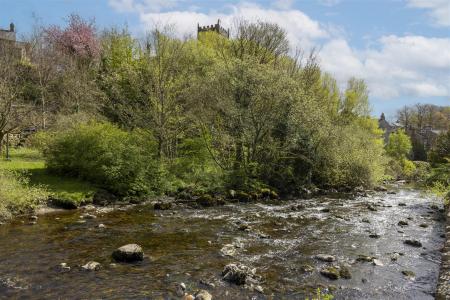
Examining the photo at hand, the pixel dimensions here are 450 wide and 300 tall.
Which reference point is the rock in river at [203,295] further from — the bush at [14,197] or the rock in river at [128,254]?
the bush at [14,197]

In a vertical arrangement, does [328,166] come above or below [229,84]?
below

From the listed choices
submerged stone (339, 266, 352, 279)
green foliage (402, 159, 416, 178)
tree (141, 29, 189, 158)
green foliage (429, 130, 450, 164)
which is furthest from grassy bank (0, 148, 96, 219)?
green foliage (429, 130, 450, 164)

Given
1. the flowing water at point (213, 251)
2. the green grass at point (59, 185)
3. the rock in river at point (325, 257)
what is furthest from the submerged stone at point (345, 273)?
the green grass at point (59, 185)

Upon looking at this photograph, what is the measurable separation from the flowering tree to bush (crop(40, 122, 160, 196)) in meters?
25.1

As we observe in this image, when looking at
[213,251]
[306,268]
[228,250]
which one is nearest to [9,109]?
[213,251]

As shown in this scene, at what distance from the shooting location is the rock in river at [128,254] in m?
11.9

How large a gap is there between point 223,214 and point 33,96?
30.9 m

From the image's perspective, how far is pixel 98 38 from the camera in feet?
155

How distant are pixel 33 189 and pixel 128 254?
8.49m

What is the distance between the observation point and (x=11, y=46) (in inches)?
1553

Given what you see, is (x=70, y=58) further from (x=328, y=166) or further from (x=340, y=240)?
(x=340, y=240)

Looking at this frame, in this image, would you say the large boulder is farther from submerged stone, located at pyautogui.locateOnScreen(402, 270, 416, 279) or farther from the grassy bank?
submerged stone, located at pyautogui.locateOnScreen(402, 270, 416, 279)

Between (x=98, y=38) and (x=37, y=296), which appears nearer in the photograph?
(x=37, y=296)

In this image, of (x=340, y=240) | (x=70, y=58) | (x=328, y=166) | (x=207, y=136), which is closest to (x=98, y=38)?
(x=70, y=58)
